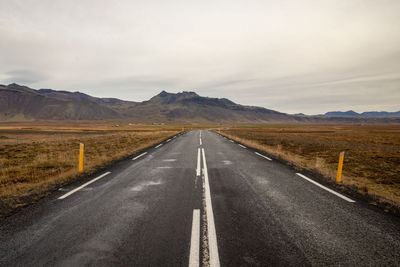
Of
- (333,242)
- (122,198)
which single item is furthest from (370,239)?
(122,198)

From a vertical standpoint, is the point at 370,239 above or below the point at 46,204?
above

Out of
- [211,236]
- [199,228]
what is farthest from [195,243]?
[199,228]

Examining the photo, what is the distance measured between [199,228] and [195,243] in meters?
0.47

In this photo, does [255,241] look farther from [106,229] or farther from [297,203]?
[106,229]

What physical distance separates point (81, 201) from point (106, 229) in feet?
5.94

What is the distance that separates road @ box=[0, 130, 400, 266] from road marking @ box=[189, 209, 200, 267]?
0.01 metres

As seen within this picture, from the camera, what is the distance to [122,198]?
5363 millimetres

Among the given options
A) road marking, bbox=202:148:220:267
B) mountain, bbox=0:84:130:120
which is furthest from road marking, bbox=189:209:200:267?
mountain, bbox=0:84:130:120

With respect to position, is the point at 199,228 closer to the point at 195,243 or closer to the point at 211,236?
the point at 211,236

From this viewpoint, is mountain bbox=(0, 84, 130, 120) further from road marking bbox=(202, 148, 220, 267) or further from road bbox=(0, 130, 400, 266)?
road marking bbox=(202, 148, 220, 267)

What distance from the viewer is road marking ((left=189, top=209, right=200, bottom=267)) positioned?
2.88 metres

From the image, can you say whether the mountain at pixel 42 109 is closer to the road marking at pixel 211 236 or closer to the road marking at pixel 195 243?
the road marking at pixel 211 236

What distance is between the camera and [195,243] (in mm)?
3305

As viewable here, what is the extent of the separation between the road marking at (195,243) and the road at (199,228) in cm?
1
